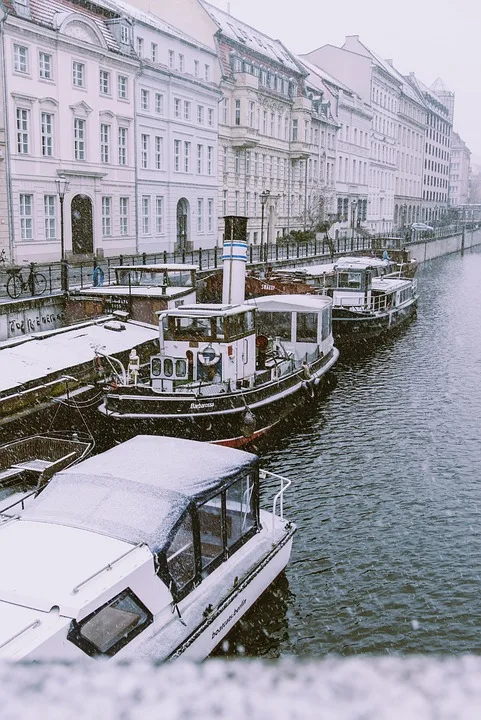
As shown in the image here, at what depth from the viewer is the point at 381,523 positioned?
14359 mm

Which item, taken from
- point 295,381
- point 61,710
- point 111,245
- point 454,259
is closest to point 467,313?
point 111,245

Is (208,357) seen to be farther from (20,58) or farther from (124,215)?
(124,215)

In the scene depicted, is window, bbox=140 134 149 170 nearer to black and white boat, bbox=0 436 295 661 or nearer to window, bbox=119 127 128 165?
window, bbox=119 127 128 165

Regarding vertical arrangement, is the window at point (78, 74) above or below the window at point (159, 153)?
above

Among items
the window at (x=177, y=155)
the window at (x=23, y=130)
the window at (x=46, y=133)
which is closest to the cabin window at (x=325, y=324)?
the window at (x=23, y=130)

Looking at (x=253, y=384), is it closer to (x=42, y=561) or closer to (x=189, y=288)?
(x=189, y=288)

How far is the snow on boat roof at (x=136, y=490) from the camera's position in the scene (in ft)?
28.9

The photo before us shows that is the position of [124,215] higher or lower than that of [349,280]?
higher

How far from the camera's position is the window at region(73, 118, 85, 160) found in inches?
1483

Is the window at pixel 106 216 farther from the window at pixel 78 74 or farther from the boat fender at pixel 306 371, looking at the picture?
the boat fender at pixel 306 371

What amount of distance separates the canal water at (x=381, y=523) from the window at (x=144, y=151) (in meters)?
22.6

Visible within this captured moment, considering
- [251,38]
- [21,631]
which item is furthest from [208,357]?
[251,38]

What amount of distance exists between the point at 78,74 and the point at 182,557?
3326cm

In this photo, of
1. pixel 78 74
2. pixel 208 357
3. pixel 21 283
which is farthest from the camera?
pixel 78 74
